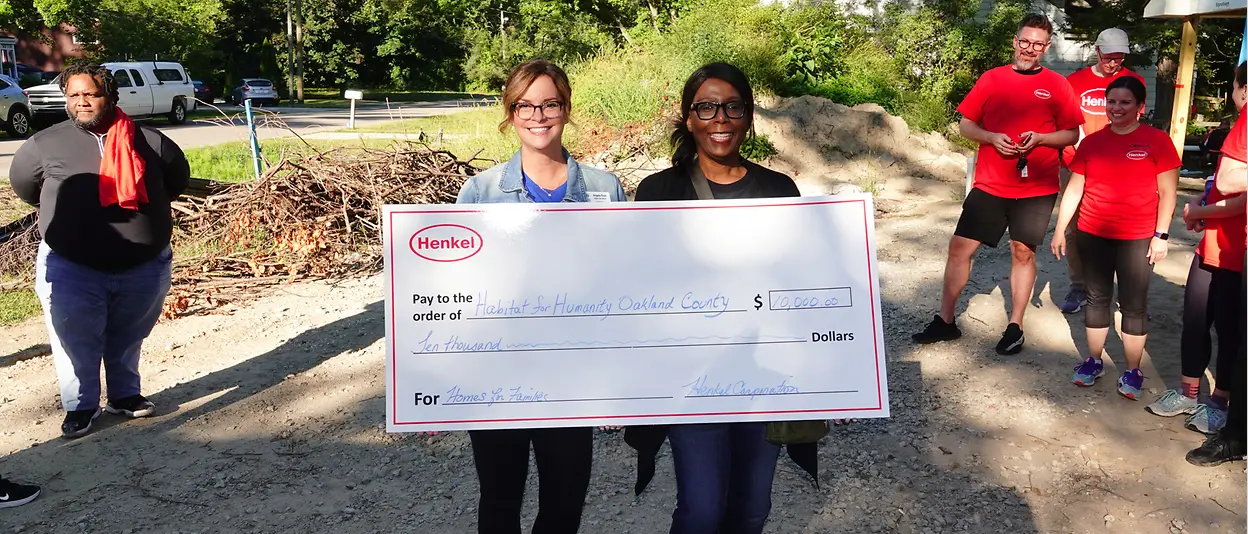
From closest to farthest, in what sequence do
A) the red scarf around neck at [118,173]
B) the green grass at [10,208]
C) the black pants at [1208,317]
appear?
1. the black pants at [1208,317]
2. the red scarf around neck at [118,173]
3. the green grass at [10,208]

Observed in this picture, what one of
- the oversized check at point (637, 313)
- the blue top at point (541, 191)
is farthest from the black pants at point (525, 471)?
the blue top at point (541, 191)

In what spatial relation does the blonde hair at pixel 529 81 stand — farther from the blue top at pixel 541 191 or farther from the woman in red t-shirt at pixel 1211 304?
the woman in red t-shirt at pixel 1211 304

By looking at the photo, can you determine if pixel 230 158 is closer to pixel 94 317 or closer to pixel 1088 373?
pixel 94 317

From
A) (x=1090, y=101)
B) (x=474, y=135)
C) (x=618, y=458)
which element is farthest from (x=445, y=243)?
(x=474, y=135)

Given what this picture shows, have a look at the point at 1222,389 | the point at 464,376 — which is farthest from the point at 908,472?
the point at 464,376

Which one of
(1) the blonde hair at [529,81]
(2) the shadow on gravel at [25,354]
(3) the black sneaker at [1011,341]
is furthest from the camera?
(2) the shadow on gravel at [25,354]

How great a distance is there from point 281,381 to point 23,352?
7.67 ft

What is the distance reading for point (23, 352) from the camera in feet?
22.5

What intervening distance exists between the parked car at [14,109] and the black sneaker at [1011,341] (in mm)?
22367

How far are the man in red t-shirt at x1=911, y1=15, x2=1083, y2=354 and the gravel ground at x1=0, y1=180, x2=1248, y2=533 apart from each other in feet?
2.68

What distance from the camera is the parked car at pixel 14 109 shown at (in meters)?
20.9

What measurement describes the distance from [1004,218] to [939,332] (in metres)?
0.91

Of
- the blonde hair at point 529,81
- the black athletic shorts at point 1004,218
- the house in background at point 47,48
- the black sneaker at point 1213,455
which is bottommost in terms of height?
the black sneaker at point 1213,455

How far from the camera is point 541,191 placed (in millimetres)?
2980
